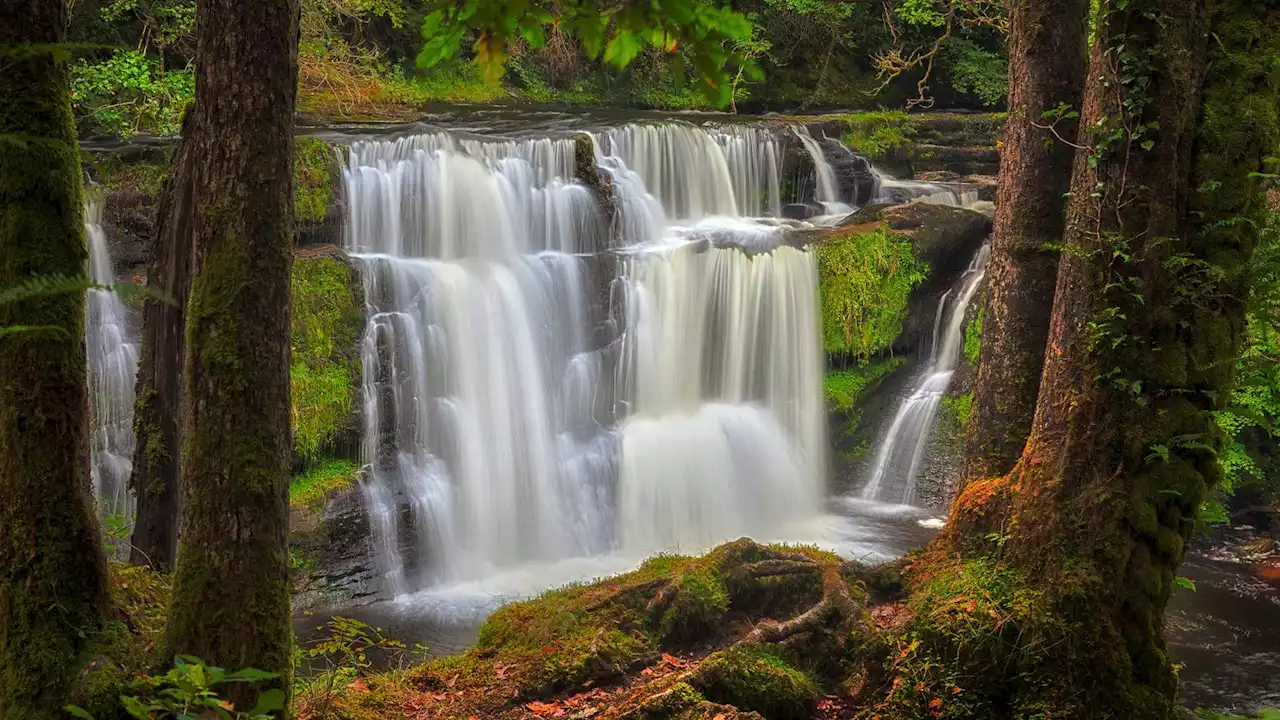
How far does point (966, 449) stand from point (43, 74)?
458cm

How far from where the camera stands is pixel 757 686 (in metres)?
4.45

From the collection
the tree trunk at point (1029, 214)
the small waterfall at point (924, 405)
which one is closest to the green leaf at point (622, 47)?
the tree trunk at point (1029, 214)

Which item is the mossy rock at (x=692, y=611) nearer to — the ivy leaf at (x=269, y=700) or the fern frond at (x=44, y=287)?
the ivy leaf at (x=269, y=700)

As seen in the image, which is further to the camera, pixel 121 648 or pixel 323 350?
pixel 323 350

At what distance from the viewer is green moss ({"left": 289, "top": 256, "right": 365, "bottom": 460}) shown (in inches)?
384

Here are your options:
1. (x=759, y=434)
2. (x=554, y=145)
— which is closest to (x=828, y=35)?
(x=554, y=145)

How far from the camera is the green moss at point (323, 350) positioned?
9.74m

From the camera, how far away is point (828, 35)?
73.2 ft

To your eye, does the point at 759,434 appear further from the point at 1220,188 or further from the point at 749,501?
the point at 1220,188

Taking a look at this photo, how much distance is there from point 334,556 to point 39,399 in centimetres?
659

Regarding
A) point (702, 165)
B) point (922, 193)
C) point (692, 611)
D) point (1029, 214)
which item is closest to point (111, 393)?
point (692, 611)

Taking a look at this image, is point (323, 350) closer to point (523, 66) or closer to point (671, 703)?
point (671, 703)

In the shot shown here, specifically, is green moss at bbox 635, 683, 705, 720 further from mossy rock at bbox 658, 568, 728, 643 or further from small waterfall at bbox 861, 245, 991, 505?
small waterfall at bbox 861, 245, 991, 505

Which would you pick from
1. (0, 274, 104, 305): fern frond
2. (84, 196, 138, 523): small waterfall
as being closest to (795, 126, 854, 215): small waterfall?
(84, 196, 138, 523): small waterfall
